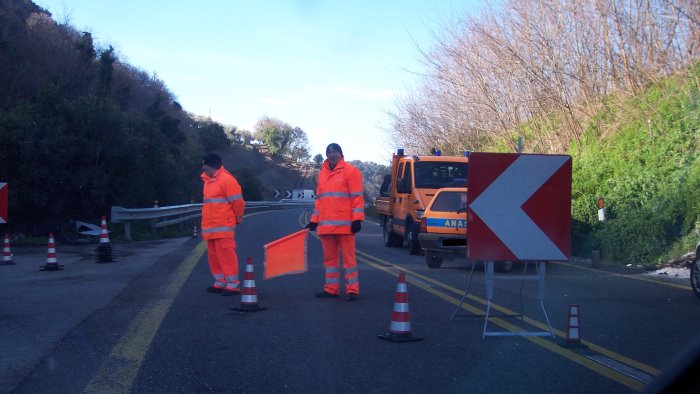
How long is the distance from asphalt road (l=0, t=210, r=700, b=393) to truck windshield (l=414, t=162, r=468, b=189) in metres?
5.60

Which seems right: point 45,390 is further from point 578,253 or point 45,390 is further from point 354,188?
point 578,253

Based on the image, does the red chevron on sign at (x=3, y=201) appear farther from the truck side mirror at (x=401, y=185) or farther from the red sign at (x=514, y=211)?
the red sign at (x=514, y=211)

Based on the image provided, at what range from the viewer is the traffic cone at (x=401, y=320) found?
7387 mm

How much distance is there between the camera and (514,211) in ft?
25.3

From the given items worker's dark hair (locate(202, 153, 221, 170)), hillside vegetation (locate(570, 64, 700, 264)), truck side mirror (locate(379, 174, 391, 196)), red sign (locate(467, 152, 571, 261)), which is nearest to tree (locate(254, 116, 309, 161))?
truck side mirror (locate(379, 174, 391, 196))

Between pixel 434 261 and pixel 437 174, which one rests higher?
pixel 437 174

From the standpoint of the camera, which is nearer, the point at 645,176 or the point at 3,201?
the point at 3,201

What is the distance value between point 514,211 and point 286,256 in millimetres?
3778

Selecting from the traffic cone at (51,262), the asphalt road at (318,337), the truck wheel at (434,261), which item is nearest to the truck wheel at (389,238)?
the truck wheel at (434,261)

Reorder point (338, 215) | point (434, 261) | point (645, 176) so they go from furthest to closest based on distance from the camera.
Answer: point (645, 176) < point (434, 261) < point (338, 215)

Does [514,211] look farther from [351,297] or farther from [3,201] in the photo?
[3,201]

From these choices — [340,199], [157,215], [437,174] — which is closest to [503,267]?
[437,174]

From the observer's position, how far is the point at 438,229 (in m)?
14.2

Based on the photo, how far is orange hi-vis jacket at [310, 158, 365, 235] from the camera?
10.0 m
